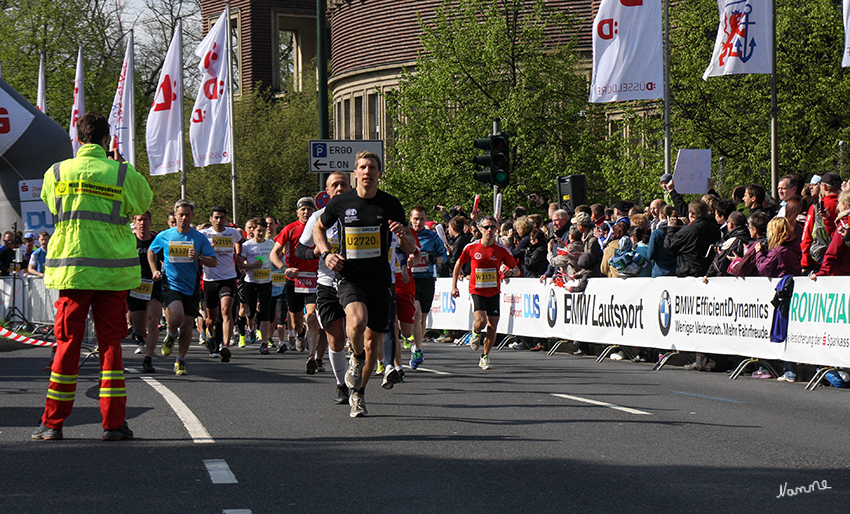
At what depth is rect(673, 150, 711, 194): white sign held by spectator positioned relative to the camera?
1973 centimetres

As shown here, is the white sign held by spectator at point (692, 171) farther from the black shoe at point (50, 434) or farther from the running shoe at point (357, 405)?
the black shoe at point (50, 434)

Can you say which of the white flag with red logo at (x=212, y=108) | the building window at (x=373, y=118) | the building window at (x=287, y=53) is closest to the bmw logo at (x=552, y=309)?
the white flag with red logo at (x=212, y=108)

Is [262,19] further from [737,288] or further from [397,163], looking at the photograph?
[737,288]

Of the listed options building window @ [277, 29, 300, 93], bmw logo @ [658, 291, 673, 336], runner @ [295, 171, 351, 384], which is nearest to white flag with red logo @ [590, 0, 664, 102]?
bmw logo @ [658, 291, 673, 336]

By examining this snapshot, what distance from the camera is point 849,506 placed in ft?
19.3

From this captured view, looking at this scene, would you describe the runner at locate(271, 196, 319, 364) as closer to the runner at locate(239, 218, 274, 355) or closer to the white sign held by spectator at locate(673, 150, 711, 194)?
the runner at locate(239, 218, 274, 355)

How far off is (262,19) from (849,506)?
215ft

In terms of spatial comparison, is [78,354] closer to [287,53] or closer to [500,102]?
[500,102]

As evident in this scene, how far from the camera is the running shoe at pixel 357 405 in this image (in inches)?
372

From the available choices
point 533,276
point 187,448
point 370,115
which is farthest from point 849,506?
point 370,115

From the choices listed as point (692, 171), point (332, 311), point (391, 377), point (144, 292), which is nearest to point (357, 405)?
point (332, 311)

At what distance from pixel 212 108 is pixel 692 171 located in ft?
50.5

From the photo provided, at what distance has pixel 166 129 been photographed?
31344mm

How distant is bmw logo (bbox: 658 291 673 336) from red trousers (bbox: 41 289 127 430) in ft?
31.0
